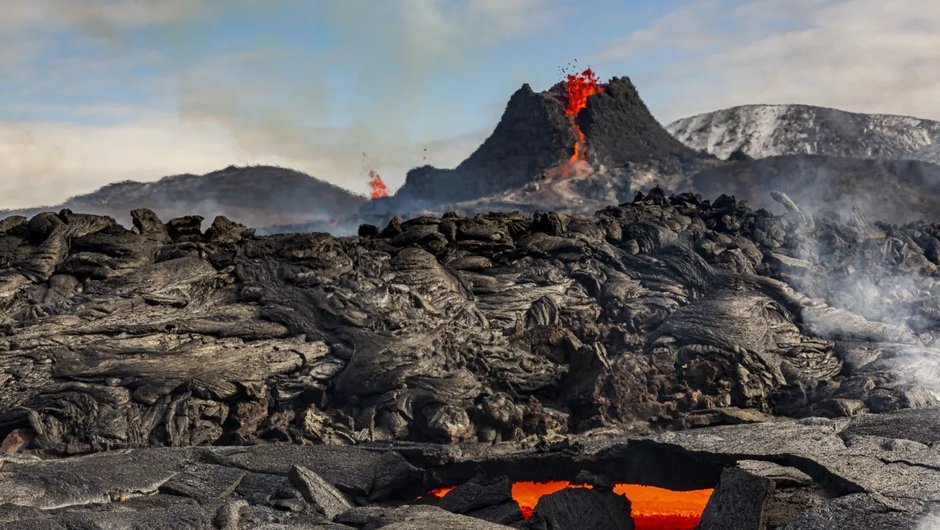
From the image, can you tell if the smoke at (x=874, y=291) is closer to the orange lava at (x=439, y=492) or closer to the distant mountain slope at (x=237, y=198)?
the orange lava at (x=439, y=492)

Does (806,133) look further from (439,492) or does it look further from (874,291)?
(439,492)

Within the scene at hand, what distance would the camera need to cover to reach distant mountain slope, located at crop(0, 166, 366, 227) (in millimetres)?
89562

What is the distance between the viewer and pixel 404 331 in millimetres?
22984

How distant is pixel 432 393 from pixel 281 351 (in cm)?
323

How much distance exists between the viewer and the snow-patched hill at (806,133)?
10638 centimetres

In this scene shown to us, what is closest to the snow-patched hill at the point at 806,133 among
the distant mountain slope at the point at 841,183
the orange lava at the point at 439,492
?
the distant mountain slope at the point at 841,183

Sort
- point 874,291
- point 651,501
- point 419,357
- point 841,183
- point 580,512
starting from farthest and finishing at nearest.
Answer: point 841,183, point 874,291, point 419,357, point 651,501, point 580,512

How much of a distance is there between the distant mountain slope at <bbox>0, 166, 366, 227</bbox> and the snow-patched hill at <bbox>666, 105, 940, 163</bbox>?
37.8m

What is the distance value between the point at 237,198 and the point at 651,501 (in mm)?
84533

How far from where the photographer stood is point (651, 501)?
680 inches

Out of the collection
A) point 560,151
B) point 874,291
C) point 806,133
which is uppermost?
point 806,133

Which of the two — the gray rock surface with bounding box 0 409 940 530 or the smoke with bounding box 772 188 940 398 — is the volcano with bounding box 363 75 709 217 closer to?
the smoke with bounding box 772 188 940 398

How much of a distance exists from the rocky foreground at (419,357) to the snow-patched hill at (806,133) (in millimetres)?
81803

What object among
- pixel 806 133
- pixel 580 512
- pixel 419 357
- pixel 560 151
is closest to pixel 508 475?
pixel 580 512
